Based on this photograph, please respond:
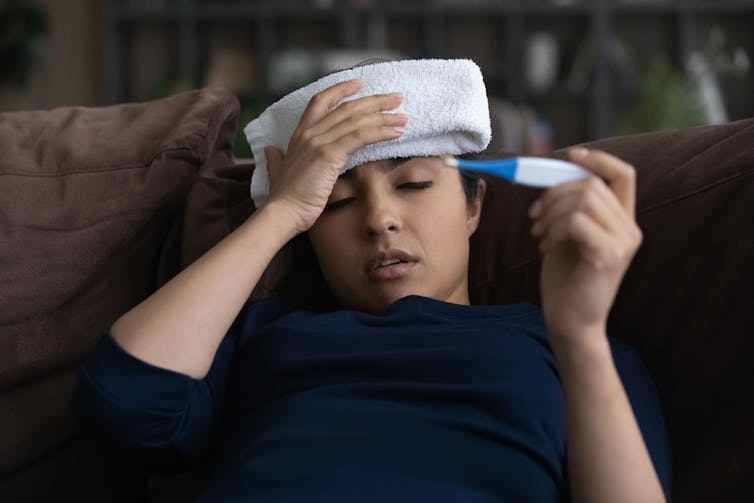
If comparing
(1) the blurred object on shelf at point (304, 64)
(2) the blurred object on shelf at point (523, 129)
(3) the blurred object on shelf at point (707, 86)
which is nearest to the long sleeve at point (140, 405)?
(2) the blurred object on shelf at point (523, 129)

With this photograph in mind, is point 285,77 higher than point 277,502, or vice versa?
point 277,502

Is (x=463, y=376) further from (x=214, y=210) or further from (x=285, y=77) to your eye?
(x=285, y=77)

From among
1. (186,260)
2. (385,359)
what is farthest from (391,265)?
(186,260)

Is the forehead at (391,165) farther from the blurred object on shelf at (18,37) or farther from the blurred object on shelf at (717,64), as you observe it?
the blurred object on shelf at (18,37)

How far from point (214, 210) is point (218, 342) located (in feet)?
1.07

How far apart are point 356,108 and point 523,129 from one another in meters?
3.76

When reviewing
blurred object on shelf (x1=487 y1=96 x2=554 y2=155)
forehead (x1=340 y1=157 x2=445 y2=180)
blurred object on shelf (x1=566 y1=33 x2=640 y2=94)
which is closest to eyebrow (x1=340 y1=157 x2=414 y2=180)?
forehead (x1=340 y1=157 x2=445 y2=180)

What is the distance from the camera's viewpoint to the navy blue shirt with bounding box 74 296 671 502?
3.59ft

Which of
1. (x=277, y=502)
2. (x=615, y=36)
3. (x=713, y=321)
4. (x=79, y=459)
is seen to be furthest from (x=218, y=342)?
(x=615, y=36)

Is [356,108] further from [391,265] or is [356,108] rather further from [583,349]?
[583,349]

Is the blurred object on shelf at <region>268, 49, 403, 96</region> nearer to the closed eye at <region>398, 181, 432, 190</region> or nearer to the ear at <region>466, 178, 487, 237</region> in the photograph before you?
the ear at <region>466, 178, 487, 237</region>

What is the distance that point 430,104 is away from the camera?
1.33m

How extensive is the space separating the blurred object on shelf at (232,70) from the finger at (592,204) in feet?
17.9

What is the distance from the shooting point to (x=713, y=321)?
125 centimetres
